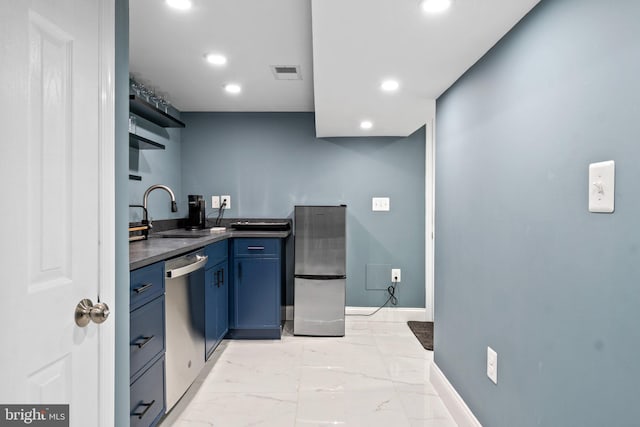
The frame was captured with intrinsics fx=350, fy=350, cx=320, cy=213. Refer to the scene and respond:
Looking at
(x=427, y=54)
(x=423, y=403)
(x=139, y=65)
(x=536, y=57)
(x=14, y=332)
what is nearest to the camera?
(x=14, y=332)

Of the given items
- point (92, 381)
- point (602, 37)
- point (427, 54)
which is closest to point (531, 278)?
point (602, 37)

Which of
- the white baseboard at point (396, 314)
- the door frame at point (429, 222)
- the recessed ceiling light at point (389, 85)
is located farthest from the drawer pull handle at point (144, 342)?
the door frame at point (429, 222)

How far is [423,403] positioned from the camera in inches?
82.2

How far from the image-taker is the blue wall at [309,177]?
3.64 metres

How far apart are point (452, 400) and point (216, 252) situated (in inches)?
72.6

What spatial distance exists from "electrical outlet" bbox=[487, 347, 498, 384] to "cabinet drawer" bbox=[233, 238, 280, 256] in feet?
6.27

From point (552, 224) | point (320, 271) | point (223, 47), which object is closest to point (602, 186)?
point (552, 224)

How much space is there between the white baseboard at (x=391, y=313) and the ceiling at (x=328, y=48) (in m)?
1.84

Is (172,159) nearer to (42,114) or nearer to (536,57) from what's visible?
(42,114)

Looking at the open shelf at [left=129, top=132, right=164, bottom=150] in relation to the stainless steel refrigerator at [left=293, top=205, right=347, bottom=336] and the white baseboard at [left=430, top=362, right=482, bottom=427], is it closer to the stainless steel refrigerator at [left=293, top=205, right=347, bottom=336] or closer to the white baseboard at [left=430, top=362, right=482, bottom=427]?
the stainless steel refrigerator at [left=293, top=205, right=347, bottom=336]

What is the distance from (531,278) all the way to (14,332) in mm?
1492

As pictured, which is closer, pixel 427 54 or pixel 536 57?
pixel 536 57

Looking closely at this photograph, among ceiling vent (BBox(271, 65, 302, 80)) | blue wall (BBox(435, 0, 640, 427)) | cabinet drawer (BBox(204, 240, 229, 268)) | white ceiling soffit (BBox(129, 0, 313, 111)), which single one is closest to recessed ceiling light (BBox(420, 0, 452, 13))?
blue wall (BBox(435, 0, 640, 427))

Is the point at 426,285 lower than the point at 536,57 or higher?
lower
